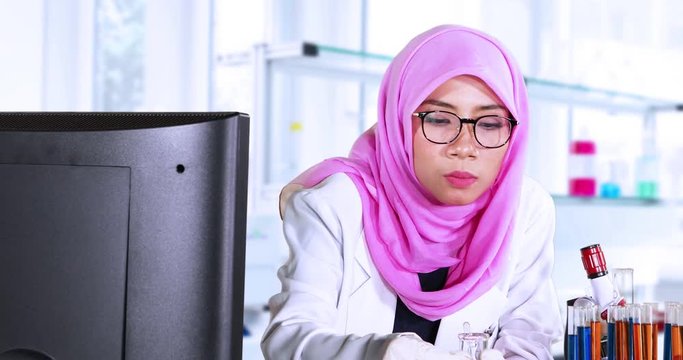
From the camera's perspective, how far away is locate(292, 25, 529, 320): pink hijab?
4.23 feet

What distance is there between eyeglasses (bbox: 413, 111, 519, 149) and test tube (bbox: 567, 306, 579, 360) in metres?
0.31

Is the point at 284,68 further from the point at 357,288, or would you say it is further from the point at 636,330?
the point at 636,330

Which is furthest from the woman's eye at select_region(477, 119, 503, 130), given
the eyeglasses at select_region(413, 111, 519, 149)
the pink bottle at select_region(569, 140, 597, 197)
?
the pink bottle at select_region(569, 140, 597, 197)

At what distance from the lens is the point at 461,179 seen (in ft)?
4.14

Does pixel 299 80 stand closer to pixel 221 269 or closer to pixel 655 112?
pixel 655 112

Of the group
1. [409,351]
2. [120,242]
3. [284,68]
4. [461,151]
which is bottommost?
[409,351]

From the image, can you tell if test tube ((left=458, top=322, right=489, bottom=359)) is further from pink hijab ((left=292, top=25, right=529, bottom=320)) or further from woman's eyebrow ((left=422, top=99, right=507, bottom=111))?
woman's eyebrow ((left=422, top=99, right=507, bottom=111))

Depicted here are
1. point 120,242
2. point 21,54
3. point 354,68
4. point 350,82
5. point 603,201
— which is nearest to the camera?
point 120,242

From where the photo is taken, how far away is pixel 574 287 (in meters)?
2.83

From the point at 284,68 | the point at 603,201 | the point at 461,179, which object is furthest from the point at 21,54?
the point at 603,201

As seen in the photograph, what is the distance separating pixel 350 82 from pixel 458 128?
150cm

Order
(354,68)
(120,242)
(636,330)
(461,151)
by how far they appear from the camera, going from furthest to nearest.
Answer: (354,68)
(461,151)
(636,330)
(120,242)

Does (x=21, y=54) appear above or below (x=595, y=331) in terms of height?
above

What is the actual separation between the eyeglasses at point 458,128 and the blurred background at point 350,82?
101cm
